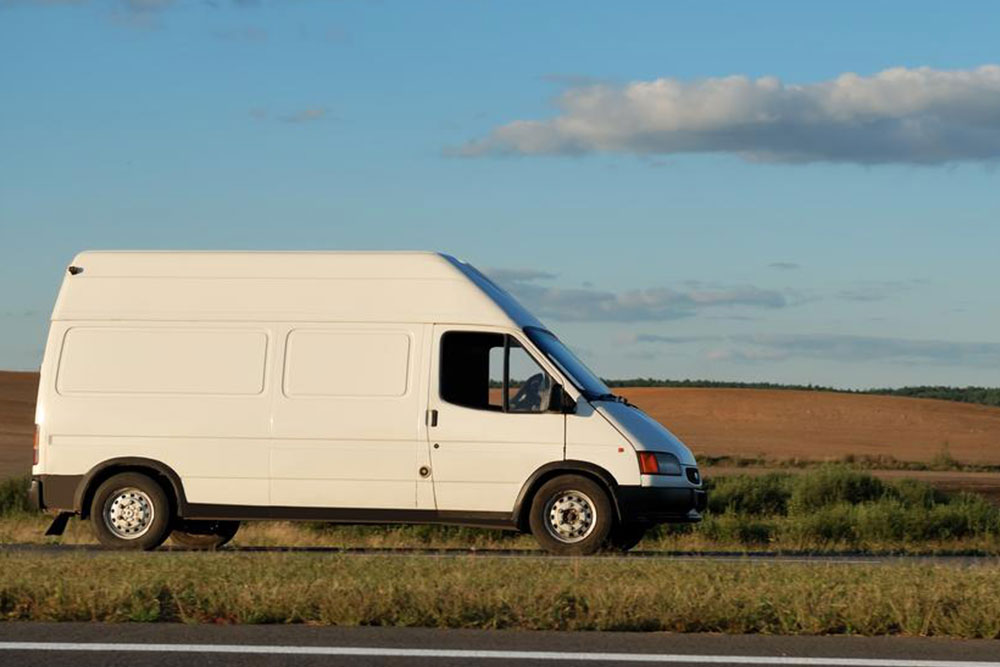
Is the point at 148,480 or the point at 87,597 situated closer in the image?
the point at 87,597

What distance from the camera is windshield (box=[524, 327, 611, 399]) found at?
14766mm

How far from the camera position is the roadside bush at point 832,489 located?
1011 inches

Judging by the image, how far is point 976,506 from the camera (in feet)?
73.9

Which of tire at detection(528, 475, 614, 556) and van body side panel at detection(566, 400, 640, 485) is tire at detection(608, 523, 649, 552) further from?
van body side panel at detection(566, 400, 640, 485)

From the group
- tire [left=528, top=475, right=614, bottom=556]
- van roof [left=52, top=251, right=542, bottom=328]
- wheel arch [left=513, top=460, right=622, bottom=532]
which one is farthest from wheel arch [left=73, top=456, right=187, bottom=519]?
tire [left=528, top=475, right=614, bottom=556]

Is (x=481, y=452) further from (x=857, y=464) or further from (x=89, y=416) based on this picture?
(x=857, y=464)

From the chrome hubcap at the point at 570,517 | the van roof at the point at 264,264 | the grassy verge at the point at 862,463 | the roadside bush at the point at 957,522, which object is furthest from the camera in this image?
the grassy verge at the point at 862,463

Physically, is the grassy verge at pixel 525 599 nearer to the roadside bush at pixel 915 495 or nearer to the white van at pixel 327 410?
the white van at pixel 327 410

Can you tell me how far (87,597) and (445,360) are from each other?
593 cm

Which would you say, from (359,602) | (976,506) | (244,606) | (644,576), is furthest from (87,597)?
(976,506)

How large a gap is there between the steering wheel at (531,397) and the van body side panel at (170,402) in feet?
7.30

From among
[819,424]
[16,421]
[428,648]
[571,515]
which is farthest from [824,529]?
[819,424]

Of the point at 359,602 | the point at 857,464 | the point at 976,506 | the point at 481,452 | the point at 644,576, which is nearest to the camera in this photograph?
the point at 359,602

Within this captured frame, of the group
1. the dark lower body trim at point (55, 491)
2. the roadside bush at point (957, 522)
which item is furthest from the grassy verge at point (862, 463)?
the dark lower body trim at point (55, 491)
